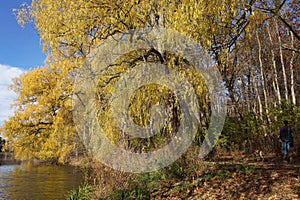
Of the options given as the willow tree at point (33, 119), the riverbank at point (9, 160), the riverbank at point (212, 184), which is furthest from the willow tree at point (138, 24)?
the riverbank at point (9, 160)

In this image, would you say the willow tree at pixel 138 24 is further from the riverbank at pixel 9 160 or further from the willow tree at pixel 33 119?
the riverbank at pixel 9 160

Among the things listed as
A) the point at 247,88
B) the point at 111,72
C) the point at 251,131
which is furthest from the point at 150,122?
Answer: the point at 247,88

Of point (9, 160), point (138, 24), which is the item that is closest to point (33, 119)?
point (138, 24)

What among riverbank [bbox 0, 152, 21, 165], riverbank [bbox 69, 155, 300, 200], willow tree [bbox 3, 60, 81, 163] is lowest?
riverbank [bbox 69, 155, 300, 200]

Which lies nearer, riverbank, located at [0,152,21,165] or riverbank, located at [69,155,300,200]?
riverbank, located at [69,155,300,200]

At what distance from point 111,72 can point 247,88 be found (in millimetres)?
14227

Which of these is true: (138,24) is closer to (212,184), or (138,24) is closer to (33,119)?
(212,184)

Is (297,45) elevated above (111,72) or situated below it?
above

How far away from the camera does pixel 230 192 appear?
5.73 m

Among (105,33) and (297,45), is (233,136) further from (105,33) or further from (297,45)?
(105,33)

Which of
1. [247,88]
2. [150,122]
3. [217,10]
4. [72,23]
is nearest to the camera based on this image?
[217,10]

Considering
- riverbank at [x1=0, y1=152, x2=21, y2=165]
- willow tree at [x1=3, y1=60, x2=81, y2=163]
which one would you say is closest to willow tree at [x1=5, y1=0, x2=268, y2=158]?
willow tree at [x1=3, y1=60, x2=81, y2=163]

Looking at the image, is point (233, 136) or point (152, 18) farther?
point (233, 136)

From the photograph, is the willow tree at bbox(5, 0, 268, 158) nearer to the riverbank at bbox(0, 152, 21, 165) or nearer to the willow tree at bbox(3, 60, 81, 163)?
the willow tree at bbox(3, 60, 81, 163)
